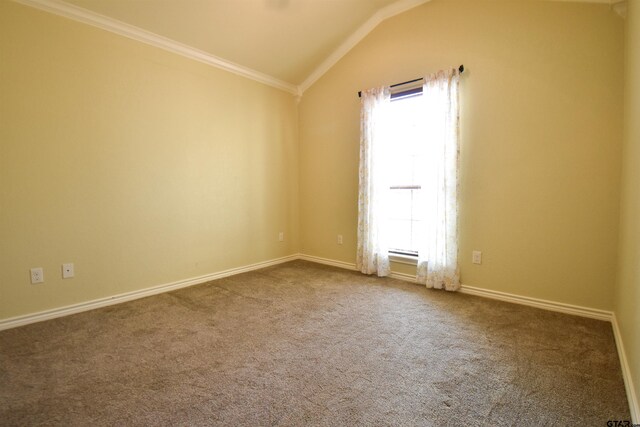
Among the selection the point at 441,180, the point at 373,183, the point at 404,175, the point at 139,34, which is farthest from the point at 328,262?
the point at 139,34

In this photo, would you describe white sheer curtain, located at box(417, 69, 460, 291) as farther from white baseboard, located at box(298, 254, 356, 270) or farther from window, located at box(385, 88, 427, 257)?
white baseboard, located at box(298, 254, 356, 270)

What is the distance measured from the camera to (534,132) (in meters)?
2.51

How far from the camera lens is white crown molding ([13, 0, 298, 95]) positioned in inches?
91.9

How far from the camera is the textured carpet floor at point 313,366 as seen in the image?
1.33 meters

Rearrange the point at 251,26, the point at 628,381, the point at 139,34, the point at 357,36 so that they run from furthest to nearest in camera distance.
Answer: the point at 357,36, the point at 251,26, the point at 139,34, the point at 628,381

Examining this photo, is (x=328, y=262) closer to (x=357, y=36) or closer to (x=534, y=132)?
(x=534, y=132)

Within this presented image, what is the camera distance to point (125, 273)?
2768 mm

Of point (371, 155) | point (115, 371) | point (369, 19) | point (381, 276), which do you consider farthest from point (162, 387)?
point (369, 19)

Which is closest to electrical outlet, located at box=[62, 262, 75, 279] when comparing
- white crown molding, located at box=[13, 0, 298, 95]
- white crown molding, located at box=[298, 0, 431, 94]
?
white crown molding, located at box=[13, 0, 298, 95]

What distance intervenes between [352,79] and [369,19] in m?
0.68

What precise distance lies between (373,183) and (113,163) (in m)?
2.68

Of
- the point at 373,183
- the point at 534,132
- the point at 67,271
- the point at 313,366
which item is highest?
the point at 534,132

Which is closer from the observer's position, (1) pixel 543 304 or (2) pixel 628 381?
(2) pixel 628 381

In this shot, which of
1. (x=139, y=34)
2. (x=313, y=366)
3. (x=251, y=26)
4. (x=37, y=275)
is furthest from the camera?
(x=251, y=26)
